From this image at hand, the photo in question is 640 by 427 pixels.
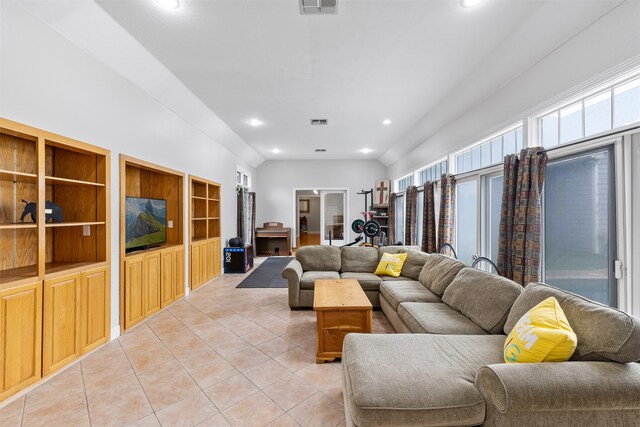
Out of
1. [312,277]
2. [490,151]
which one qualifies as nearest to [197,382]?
[312,277]

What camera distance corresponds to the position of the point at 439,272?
9.63ft

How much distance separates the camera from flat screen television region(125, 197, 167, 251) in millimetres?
3055

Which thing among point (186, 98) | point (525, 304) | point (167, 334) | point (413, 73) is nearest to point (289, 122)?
point (186, 98)

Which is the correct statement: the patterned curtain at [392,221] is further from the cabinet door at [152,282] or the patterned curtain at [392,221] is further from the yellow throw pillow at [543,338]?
the yellow throw pillow at [543,338]

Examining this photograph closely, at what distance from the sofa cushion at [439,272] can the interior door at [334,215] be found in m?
5.11

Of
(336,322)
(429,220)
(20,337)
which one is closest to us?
(20,337)

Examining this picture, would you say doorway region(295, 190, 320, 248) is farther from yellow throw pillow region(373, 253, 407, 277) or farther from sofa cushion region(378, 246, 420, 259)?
yellow throw pillow region(373, 253, 407, 277)

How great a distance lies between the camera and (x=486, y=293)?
2115 millimetres

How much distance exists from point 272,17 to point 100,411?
3.17 metres

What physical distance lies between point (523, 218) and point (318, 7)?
254 centimetres

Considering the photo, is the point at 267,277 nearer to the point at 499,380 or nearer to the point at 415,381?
the point at 415,381

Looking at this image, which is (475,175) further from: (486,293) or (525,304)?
(525,304)

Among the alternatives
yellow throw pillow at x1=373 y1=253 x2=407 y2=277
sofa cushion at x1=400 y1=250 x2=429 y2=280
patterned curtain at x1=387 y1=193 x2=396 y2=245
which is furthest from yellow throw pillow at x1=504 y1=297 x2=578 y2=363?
patterned curtain at x1=387 y1=193 x2=396 y2=245

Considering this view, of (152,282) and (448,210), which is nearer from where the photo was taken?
(152,282)
